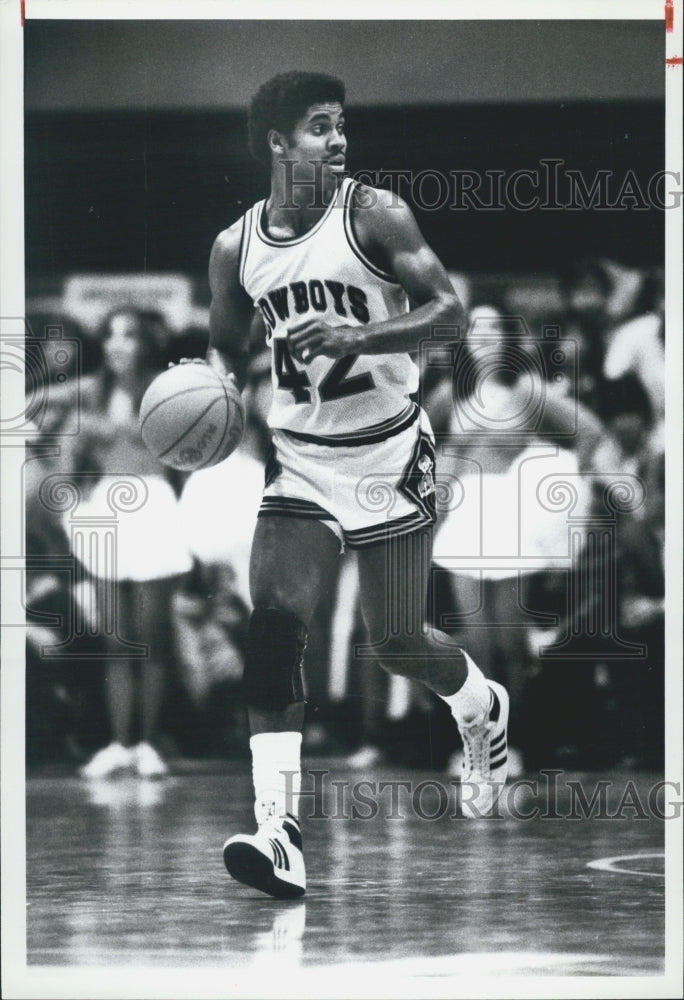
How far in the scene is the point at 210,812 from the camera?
4582 mm

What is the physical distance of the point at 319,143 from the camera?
4582 mm

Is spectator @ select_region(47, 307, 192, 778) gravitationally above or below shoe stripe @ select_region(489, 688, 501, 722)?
above

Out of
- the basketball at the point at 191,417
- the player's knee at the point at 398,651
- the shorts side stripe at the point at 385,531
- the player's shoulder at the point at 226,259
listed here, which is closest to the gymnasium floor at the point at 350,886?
the player's knee at the point at 398,651

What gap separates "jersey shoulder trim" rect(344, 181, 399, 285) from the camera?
4.55 m

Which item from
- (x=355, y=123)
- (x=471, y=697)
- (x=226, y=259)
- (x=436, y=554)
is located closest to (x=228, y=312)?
(x=226, y=259)

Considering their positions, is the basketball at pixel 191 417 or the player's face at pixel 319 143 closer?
the basketball at pixel 191 417

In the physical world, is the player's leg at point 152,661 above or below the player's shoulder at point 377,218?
below

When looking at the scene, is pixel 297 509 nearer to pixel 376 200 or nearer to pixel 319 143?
pixel 376 200

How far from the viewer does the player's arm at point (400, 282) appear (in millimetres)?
4535

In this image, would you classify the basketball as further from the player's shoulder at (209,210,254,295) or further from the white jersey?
the player's shoulder at (209,210,254,295)

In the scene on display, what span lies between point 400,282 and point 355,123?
0.60 meters

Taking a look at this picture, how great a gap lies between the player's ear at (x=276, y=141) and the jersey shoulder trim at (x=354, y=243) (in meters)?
0.28

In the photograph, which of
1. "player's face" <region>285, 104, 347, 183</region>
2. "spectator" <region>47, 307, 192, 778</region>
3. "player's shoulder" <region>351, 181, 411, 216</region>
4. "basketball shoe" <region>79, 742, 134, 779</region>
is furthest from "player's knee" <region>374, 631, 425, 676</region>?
"player's face" <region>285, 104, 347, 183</region>

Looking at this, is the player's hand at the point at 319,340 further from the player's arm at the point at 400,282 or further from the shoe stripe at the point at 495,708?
the shoe stripe at the point at 495,708
